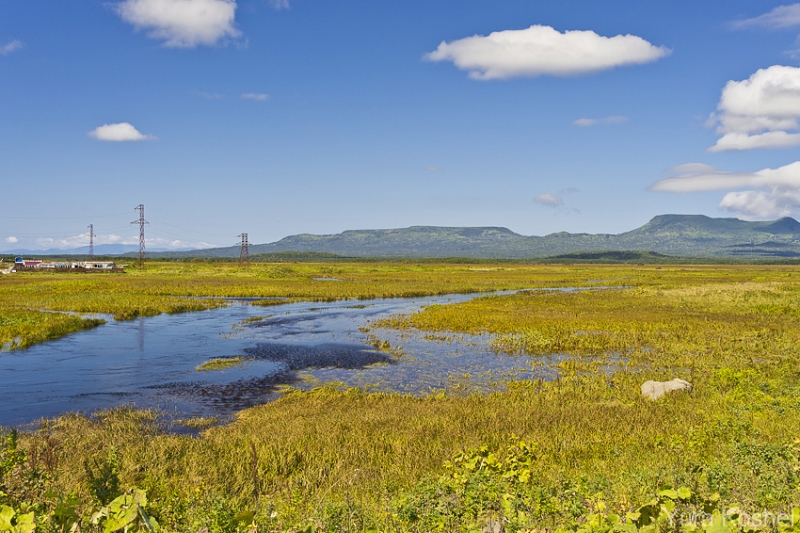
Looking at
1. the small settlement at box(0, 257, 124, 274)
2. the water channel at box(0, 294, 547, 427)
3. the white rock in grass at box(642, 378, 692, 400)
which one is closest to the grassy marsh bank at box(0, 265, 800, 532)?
the white rock in grass at box(642, 378, 692, 400)

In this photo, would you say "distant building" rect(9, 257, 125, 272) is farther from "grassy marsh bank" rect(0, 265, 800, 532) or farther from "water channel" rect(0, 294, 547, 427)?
"grassy marsh bank" rect(0, 265, 800, 532)

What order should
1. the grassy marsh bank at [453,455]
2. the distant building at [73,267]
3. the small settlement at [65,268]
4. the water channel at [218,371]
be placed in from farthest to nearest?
the distant building at [73,267]
the small settlement at [65,268]
the water channel at [218,371]
the grassy marsh bank at [453,455]

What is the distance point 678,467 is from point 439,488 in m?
5.00

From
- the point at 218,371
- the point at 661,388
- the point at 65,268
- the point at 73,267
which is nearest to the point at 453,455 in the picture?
the point at 661,388

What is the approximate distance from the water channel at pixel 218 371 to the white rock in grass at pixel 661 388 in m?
5.93

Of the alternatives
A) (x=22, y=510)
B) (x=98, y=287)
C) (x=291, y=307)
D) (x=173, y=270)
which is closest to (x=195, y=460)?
(x=22, y=510)

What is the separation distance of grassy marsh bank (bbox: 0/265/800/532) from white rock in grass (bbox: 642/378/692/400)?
1.41ft

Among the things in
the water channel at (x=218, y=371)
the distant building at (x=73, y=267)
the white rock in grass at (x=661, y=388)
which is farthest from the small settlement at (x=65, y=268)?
the white rock in grass at (x=661, y=388)

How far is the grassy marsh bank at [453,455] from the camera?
7714mm

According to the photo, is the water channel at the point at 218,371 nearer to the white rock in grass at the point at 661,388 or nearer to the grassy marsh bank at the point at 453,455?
the grassy marsh bank at the point at 453,455

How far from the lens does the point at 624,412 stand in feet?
53.3

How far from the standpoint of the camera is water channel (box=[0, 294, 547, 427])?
20.0m

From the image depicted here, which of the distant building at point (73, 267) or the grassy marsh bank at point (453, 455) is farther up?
the distant building at point (73, 267)

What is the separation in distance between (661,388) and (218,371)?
19.8m
